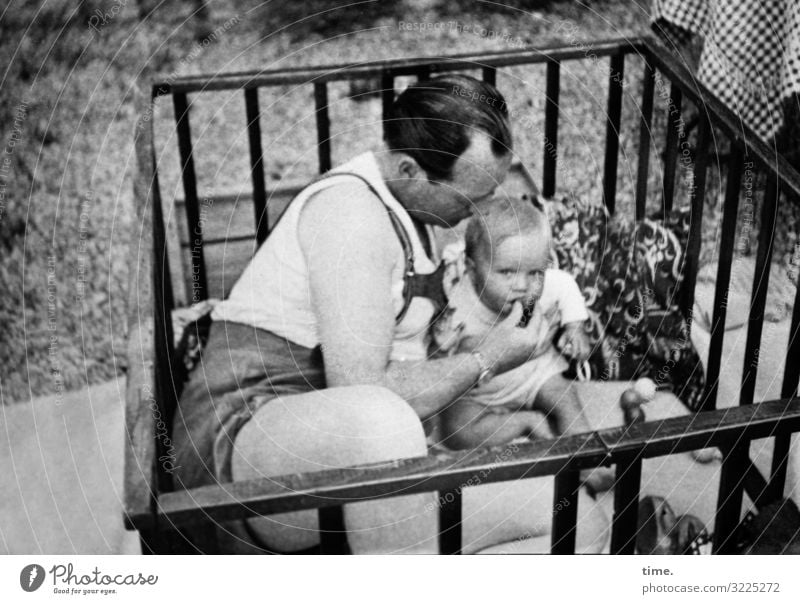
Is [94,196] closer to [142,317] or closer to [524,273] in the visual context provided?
[142,317]

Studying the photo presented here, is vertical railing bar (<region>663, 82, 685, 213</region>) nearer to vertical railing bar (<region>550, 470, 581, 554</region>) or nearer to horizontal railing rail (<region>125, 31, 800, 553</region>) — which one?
horizontal railing rail (<region>125, 31, 800, 553</region>)

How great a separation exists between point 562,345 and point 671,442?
214 mm

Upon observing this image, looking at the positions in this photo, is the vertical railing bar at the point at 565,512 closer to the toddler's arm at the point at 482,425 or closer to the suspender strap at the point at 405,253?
the toddler's arm at the point at 482,425

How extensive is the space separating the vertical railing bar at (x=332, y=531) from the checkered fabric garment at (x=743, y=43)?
619 millimetres

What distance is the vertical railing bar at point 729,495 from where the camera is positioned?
2.69ft

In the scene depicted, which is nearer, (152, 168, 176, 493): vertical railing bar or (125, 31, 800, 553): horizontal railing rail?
(125, 31, 800, 553): horizontal railing rail

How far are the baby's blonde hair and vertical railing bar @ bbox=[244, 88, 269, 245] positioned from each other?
0.21 meters

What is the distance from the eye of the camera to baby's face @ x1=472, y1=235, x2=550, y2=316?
35.6 inches

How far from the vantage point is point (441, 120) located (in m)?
0.86

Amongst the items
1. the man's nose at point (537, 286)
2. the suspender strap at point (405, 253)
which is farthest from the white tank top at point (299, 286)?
the man's nose at point (537, 286)

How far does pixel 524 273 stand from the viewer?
924 mm

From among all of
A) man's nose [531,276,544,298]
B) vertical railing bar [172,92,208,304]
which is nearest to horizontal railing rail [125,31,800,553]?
vertical railing bar [172,92,208,304]

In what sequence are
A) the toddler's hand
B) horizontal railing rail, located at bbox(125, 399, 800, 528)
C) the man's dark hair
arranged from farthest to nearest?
the toddler's hand → the man's dark hair → horizontal railing rail, located at bbox(125, 399, 800, 528)
